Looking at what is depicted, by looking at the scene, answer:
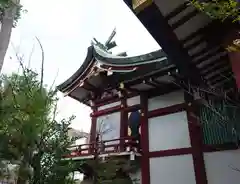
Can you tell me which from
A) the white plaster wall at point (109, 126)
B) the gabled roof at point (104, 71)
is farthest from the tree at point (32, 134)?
the white plaster wall at point (109, 126)

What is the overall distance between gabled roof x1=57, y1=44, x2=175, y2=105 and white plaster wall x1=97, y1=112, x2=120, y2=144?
117cm

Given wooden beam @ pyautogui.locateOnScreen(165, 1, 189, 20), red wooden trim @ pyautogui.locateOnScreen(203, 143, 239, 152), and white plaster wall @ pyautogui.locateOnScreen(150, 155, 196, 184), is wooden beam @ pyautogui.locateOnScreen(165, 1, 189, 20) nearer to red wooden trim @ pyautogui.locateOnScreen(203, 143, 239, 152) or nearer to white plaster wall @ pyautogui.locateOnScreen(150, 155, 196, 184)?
red wooden trim @ pyautogui.locateOnScreen(203, 143, 239, 152)

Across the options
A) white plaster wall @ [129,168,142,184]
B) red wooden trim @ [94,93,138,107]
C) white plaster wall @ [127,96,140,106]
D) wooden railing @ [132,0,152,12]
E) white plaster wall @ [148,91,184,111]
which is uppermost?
red wooden trim @ [94,93,138,107]

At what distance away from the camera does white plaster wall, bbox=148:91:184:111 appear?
7.09 m

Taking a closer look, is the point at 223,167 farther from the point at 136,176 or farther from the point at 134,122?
the point at 134,122

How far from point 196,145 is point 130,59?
3.63 meters

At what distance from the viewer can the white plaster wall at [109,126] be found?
859 cm

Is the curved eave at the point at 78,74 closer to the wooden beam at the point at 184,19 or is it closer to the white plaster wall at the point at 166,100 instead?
the white plaster wall at the point at 166,100

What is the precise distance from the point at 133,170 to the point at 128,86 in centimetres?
274

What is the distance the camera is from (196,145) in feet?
20.6

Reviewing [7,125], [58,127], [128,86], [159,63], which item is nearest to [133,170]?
[128,86]

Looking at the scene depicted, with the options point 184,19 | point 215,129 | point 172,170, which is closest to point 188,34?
point 184,19

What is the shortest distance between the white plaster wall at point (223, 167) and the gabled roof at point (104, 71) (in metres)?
2.73

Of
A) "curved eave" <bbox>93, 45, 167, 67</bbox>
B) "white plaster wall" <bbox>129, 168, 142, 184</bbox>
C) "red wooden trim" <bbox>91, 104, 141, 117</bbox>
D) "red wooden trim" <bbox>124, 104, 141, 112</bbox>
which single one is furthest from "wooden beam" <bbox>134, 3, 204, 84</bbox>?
"white plaster wall" <bbox>129, 168, 142, 184</bbox>
